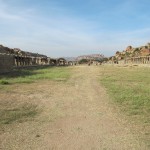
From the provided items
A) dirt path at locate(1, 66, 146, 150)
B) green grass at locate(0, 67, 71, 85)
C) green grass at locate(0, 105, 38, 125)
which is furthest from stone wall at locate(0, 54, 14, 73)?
dirt path at locate(1, 66, 146, 150)

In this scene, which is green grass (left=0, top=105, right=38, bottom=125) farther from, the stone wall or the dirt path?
the stone wall

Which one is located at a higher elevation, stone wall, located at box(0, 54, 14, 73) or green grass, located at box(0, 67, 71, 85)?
stone wall, located at box(0, 54, 14, 73)

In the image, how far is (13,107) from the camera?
1160cm

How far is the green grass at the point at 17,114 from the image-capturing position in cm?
954

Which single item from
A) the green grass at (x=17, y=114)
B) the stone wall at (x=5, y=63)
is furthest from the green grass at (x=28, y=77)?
the green grass at (x=17, y=114)

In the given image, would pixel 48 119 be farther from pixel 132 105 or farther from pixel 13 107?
pixel 132 105

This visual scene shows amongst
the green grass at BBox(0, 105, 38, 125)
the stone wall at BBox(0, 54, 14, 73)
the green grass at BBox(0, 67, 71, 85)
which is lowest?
the green grass at BBox(0, 67, 71, 85)

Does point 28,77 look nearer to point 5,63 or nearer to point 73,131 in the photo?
point 5,63

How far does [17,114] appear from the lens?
33.9 feet

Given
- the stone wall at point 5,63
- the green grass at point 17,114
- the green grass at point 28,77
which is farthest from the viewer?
the stone wall at point 5,63

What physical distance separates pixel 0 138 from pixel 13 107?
3.98 metres

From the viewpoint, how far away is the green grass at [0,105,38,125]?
9544 mm

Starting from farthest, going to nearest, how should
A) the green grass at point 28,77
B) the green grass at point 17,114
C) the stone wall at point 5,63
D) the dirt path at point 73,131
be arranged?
1. the stone wall at point 5,63
2. the green grass at point 28,77
3. the green grass at point 17,114
4. the dirt path at point 73,131

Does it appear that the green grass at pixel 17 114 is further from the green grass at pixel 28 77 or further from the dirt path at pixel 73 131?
the green grass at pixel 28 77
